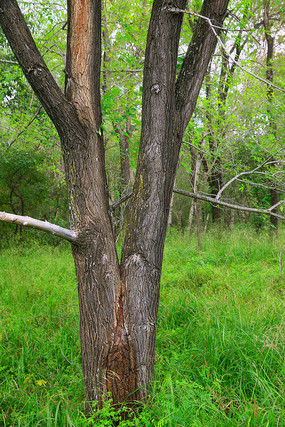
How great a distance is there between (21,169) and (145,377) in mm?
7631

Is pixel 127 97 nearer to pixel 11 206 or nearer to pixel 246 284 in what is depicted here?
pixel 246 284

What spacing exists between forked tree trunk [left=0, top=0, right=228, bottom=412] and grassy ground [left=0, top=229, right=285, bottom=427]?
0.28 meters

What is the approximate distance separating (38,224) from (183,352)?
1.64m

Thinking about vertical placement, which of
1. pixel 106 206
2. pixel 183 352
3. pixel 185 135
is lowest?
pixel 183 352

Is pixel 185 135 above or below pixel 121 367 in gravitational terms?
above

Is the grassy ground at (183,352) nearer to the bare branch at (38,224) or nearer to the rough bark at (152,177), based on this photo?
the rough bark at (152,177)

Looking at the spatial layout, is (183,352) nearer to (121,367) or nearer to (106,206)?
(121,367)

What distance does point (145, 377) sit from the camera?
6.17 ft

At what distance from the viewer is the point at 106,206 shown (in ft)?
6.33

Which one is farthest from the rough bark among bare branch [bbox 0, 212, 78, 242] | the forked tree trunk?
bare branch [bbox 0, 212, 78, 242]

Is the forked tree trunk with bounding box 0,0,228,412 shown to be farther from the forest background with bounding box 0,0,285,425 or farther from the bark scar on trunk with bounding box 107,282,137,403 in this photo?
the forest background with bounding box 0,0,285,425

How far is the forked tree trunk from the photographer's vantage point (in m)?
1.81

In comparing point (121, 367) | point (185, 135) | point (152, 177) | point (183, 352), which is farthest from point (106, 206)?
point (185, 135)

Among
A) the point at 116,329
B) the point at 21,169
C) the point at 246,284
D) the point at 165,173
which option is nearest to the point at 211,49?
the point at 165,173
